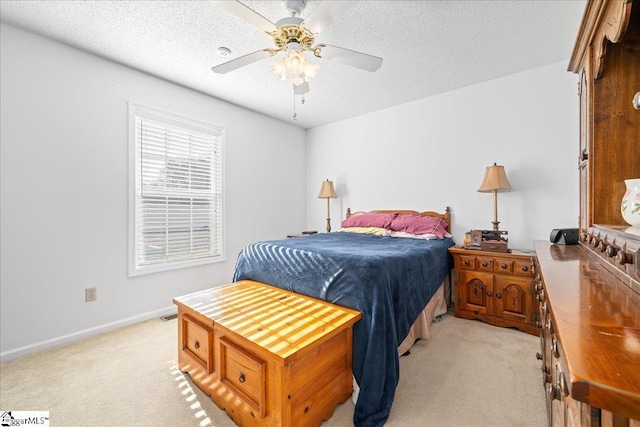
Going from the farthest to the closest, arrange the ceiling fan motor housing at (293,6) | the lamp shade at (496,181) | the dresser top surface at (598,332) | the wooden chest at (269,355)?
the lamp shade at (496,181) < the ceiling fan motor housing at (293,6) < the wooden chest at (269,355) < the dresser top surface at (598,332)

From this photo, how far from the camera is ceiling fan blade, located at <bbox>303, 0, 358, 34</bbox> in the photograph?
1.46m

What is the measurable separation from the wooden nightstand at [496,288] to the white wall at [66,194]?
3.05 metres

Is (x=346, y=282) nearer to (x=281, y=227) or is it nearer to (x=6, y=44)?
(x=281, y=227)

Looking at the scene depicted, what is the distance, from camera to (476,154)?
3.17 m

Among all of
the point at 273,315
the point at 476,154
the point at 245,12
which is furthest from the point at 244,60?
the point at 476,154

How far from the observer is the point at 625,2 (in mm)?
975

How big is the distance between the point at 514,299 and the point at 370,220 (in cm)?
178

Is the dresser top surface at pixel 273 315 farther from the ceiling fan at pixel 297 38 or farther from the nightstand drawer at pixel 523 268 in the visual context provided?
the nightstand drawer at pixel 523 268

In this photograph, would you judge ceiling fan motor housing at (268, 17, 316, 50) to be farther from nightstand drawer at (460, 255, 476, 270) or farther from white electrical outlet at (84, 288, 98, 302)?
white electrical outlet at (84, 288, 98, 302)

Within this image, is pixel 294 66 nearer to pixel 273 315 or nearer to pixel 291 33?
pixel 291 33

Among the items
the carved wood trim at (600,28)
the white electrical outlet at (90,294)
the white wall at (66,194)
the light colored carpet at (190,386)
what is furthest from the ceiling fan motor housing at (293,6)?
the white electrical outlet at (90,294)

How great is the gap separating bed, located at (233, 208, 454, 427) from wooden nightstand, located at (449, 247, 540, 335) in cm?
18

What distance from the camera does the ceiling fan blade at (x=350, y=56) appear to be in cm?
184

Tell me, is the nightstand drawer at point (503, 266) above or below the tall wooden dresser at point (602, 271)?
below
